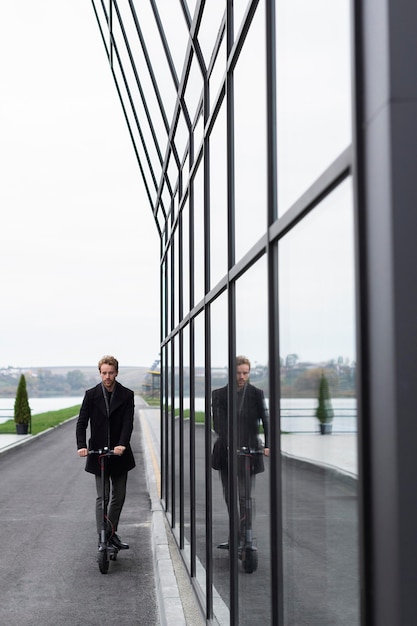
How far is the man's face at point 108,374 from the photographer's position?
878cm

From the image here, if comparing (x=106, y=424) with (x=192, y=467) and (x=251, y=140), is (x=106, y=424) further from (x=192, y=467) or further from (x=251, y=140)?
(x=251, y=140)

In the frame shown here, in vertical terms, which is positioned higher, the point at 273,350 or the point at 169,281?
the point at 169,281

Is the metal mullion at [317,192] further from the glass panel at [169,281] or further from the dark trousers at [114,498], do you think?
the glass panel at [169,281]

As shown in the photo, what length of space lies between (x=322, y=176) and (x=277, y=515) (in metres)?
1.47

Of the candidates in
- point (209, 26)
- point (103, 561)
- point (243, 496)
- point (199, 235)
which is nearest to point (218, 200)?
point (209, 26)

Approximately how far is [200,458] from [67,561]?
10.2 ft

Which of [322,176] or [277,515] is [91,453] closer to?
[277,515]

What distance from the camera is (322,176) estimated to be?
2.50 m

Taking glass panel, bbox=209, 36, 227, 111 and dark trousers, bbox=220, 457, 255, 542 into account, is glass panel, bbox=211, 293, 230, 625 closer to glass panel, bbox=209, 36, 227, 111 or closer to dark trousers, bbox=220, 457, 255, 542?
dark trousers, bbox=220, 457, 255, 542

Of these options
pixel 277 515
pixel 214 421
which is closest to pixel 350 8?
pixel 277 515

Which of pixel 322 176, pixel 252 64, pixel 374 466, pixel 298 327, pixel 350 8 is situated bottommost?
pixel 374 466

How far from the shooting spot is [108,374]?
878 centimetres

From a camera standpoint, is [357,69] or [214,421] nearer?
[357,69]

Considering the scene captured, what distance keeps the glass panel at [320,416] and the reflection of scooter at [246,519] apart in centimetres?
85
